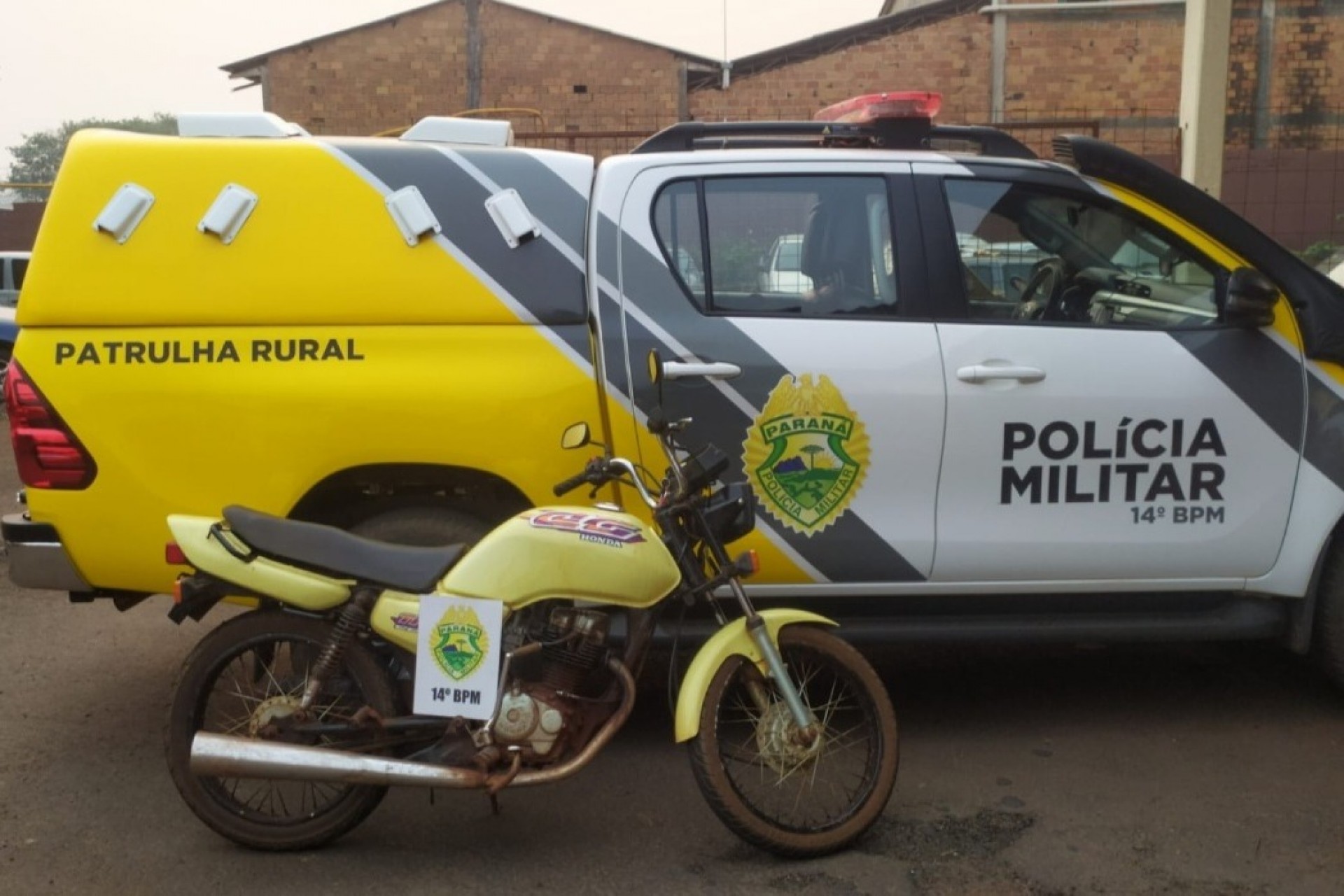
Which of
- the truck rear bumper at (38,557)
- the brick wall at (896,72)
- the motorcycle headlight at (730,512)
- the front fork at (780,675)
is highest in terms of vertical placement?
the brick wall at (896,72)

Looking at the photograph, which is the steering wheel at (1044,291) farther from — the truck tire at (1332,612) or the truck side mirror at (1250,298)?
the truck tire at (1332,612)

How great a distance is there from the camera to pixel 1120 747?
4828mm

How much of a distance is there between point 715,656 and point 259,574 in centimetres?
122

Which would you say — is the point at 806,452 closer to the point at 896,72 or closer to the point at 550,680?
the point at 550,680

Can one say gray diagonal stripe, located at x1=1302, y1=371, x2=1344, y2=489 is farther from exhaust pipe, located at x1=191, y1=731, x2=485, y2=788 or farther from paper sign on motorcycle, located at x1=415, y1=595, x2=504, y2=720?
exhaust pipe, located at x1=191, y1=731, x2=485, y2=788

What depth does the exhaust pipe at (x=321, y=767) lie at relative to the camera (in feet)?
12.6

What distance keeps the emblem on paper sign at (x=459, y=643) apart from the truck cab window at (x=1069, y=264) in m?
1.94

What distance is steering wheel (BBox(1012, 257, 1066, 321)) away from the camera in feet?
16.2

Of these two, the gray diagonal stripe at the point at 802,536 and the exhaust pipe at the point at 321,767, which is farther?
the gray diagonal stripe at the point at 802,536

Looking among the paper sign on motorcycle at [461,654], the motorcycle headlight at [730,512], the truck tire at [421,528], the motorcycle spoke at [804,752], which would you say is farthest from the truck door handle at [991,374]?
the paper sign on motorcycle at [461,654]

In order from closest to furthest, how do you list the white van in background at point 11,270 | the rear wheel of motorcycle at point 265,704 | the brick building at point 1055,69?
1. the rear wheel of motorcycle at point 265,704
2. the white van in background at point 11,270
3. the brick building at point 1055,69

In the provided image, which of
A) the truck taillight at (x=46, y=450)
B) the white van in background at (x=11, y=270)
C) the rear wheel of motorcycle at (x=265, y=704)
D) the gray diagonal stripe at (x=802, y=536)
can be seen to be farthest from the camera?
the white van in background at (x=11, y=270)

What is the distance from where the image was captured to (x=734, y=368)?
459cm

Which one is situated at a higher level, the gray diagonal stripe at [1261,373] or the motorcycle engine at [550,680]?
the gray diagonal stripe at [1261,373]
